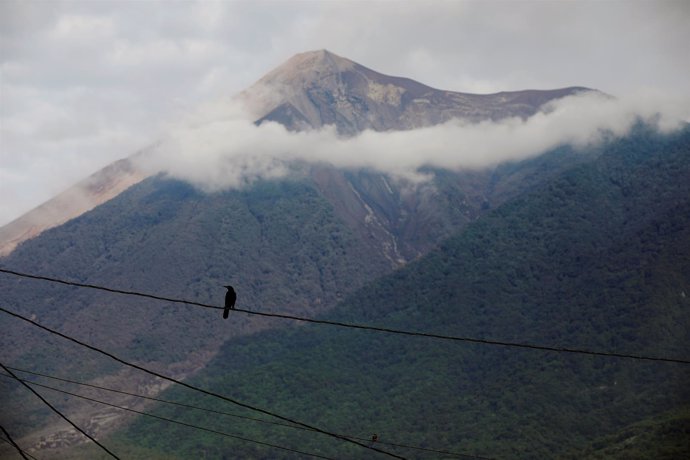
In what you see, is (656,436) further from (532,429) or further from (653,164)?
(653,164)

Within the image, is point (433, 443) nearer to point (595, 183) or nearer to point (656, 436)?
point (656, 436)

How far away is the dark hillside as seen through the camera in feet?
363

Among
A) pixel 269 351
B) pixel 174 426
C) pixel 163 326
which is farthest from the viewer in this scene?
pixel 163 326

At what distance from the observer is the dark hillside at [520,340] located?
111 metres

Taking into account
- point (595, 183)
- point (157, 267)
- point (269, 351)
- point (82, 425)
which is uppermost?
point (595, 183)

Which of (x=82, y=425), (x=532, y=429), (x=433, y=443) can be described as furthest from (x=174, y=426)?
(x=532, y=429)

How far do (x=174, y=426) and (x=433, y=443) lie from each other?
1529 inches

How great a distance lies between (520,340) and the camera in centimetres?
13300

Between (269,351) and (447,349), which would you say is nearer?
(447,349)

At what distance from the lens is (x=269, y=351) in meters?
160

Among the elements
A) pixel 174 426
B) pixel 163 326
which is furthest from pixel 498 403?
pixel 163 326

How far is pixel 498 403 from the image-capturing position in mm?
118438

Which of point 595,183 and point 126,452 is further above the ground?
point 595,183

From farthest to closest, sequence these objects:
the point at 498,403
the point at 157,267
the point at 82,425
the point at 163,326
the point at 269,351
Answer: the point at 157,267
the point at 163,326
the point at 269,351
the point at 82,425
the point at 498,403
